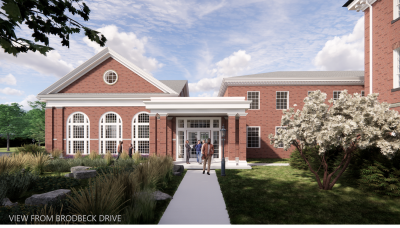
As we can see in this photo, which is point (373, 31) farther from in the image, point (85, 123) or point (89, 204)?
point (85, 123)

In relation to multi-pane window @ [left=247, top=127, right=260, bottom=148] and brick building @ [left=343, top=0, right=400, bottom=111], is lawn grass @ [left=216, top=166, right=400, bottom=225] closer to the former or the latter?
brick building @ [left=343, top=0, right=400, bottom=111]

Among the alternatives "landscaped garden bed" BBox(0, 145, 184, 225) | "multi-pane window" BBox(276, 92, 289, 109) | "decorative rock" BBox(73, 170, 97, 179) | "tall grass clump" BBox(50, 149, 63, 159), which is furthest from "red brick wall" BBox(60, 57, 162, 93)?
"multi-pane window" BBox(276, 92, 289, 109)

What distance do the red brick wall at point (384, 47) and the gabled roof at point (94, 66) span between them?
14.9 m

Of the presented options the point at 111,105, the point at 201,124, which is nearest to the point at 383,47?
the point at 201,124

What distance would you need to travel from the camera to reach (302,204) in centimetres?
750

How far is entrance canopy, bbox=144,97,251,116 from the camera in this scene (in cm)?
1669

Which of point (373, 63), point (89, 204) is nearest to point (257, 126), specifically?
point (373, 63)

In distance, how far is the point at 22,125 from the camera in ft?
165

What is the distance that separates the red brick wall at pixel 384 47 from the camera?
1155cm

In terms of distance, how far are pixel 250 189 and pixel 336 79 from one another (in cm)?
1692

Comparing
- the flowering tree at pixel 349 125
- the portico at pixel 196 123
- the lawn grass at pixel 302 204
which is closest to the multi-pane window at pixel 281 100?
the portico at pixel 196 123

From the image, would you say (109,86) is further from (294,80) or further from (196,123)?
(294,80)

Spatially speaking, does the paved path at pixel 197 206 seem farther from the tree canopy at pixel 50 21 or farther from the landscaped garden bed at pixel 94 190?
the tree canopy at pixel 50 21

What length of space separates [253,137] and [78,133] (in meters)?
16.9
